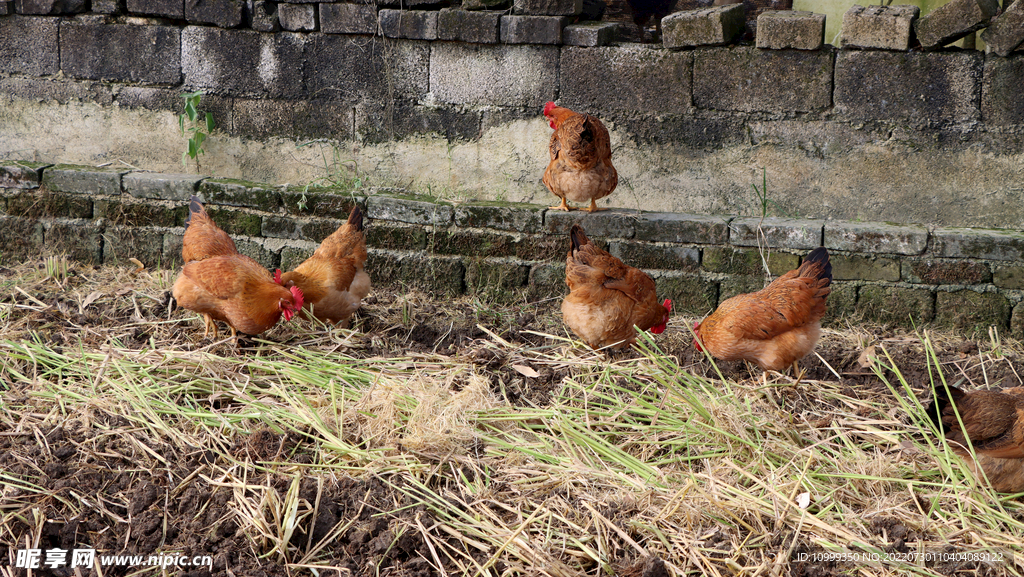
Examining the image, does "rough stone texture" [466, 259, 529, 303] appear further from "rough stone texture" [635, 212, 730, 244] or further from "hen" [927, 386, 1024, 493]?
"hen" [927, 386, 1024, 493]

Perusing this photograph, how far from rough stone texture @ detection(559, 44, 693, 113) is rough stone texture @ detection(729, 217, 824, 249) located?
82 centimetres

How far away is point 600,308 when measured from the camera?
376 cm

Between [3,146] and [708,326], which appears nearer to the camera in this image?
[708,326]

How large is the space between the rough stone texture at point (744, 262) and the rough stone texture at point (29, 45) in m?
4.56

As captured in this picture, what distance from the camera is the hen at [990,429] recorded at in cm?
258

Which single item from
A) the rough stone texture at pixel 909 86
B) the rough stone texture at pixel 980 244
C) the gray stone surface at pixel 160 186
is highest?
the rough stone texture at pixel 909 86

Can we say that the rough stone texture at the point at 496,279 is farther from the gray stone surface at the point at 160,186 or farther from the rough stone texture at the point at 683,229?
the gray stone surface at the point at 160,186

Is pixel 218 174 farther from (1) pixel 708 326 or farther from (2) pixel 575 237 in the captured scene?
(1) pixel 708 326

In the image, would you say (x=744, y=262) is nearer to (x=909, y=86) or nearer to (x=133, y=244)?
(x=909, y=86)

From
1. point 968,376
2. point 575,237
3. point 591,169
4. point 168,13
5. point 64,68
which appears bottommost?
point 968,376

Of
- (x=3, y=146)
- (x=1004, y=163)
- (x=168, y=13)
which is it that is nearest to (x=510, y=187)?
(x=168, y=13)

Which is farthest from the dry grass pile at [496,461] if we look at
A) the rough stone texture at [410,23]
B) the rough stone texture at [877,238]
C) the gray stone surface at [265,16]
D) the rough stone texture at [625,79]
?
the gray stone surface at [265,16]

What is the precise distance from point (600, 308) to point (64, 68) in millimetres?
4176

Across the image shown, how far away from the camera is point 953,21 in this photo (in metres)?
4.15
